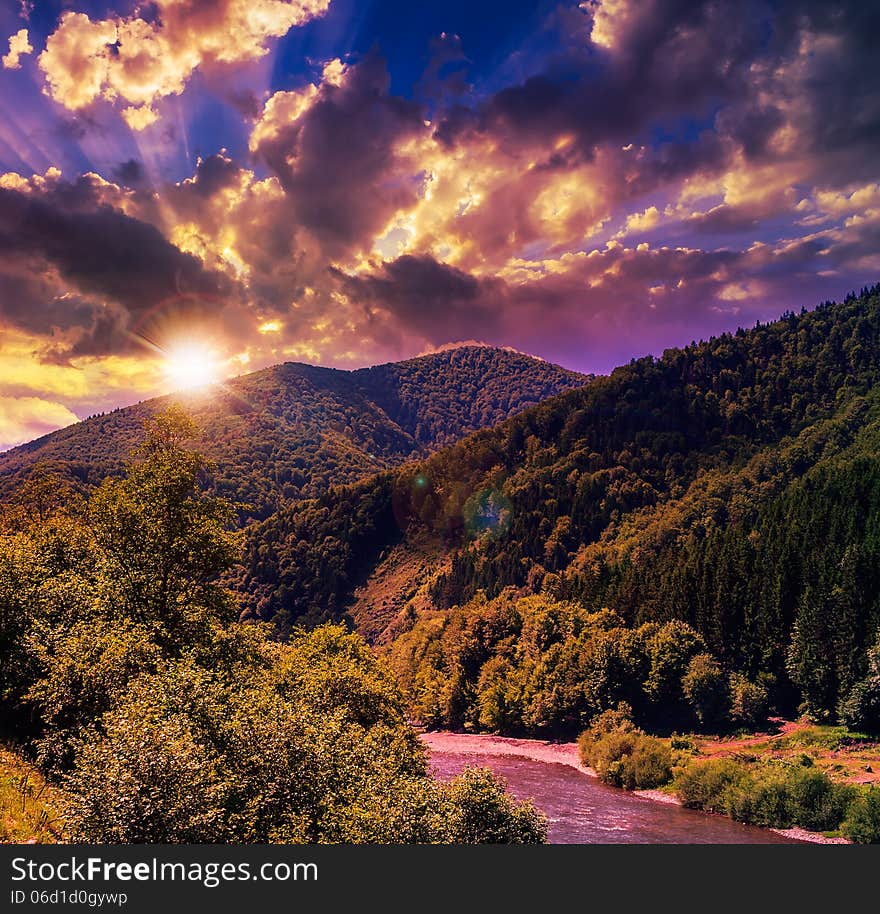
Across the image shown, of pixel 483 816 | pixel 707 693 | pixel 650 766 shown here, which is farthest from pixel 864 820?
pixel 707 693

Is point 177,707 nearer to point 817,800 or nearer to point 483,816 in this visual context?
point 483,816

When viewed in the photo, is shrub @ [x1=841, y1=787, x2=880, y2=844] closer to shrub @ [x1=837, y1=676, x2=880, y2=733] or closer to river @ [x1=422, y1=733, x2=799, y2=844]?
river @ [x1=422, y1=733, x2=799, y2=844]

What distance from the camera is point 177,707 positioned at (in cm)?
3209

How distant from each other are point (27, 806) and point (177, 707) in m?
6.91

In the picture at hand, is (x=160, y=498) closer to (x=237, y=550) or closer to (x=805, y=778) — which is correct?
(x=237, y=550)

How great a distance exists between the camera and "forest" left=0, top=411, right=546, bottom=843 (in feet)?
77.7

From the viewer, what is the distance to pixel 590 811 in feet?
269

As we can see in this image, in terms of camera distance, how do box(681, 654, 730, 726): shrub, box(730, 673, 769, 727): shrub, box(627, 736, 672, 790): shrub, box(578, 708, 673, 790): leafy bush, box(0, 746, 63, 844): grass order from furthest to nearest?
box(681, 654, 730, 726): shrub, box(730, 673, 769, 727): shrub, box(578, 708, 673, 790): leafy bush, box(627, 736, 672, 790): shrub, box(0, 746, 63, 844): grass

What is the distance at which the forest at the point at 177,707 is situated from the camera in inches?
933

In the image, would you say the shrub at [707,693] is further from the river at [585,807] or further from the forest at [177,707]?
the forest at [177,707]

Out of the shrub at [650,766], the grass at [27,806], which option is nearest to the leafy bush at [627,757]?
the shrub at [650,766]

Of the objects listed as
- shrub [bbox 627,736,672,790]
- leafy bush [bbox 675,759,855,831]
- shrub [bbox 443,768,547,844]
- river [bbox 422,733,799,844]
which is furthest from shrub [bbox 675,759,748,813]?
shrub [bbox 443,768,547,844]

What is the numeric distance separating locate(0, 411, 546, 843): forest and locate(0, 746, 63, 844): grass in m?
0.94

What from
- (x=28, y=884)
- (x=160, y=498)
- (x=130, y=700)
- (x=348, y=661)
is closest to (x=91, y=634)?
(x=130, y=700)
